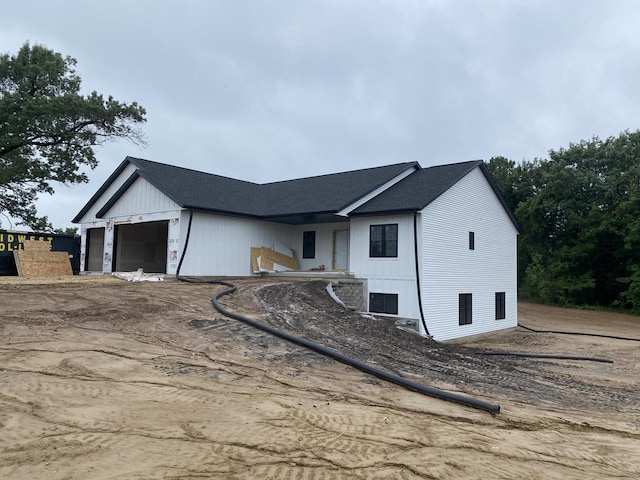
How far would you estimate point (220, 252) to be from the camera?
19.9 m

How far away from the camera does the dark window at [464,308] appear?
62.3ft

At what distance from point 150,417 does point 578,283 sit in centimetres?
3596

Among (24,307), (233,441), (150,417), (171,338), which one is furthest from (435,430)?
(24,307)

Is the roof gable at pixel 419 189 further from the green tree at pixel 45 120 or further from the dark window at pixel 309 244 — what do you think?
the green tree at pixel 45 120

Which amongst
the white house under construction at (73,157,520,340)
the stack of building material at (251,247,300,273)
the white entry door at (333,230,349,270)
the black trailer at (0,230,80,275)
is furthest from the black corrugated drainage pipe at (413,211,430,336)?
the black trailer at (0,230,80,275)

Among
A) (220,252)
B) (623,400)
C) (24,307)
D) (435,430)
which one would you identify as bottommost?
(623,400)

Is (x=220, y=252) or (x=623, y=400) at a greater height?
(x=220, y=252)

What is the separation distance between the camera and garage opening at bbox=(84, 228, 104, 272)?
78.4 ft

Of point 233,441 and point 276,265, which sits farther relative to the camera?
point 276,265

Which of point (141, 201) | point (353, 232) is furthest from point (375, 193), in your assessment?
point (141, 201)

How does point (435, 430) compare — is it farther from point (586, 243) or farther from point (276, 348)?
point (586, 243)

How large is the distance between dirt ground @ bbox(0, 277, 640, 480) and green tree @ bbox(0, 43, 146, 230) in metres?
16.1

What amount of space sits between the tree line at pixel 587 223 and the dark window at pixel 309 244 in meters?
21.0

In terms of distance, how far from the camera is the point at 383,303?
17.8 metres
